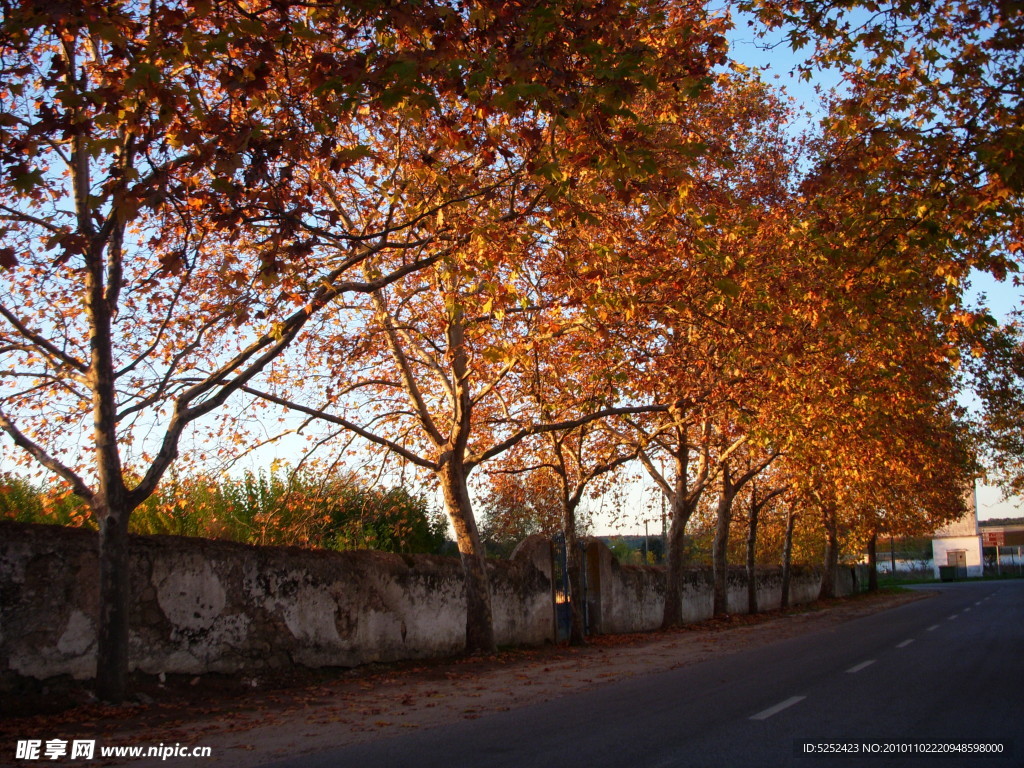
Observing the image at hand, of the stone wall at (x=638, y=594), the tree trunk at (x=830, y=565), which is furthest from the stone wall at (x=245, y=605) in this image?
the tree trunk at (x=830, y=565)

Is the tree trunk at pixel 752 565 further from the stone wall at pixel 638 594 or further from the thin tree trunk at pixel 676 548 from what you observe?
the thin tree trunk at pixel 676 548

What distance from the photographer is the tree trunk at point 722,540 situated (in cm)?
2777

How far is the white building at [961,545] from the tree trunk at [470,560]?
299ft

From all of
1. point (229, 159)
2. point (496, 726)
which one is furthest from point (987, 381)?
point (229, 159)

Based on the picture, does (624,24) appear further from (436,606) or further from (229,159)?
(436,606)

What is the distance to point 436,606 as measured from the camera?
Result: 16.7 m

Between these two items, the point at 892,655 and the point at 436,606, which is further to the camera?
the point at 436,606

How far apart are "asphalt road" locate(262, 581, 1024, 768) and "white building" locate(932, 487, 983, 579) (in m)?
93.0

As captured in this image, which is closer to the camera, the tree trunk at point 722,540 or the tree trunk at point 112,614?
the tree trunk at point 112,614

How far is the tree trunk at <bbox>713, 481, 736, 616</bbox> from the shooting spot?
2777 centimetres

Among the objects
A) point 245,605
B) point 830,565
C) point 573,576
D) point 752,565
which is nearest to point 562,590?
point 573,576

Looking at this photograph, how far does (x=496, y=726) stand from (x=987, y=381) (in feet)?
63.1

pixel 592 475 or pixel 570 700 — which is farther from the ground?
pixel 592 475

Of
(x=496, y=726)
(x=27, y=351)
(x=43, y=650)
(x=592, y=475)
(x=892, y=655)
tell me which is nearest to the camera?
(x=496, y=726)
